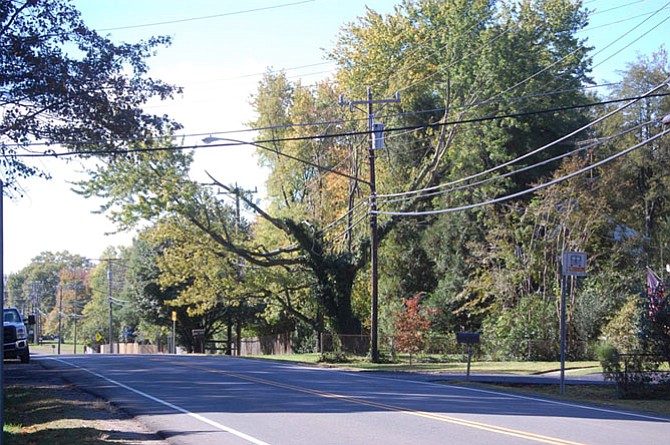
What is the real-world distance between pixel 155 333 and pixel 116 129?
5880 centimetres

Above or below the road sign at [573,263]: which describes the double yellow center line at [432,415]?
below

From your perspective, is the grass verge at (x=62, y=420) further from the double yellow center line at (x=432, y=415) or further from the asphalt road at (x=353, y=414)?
the double yellow center line at (x=432, y=415)

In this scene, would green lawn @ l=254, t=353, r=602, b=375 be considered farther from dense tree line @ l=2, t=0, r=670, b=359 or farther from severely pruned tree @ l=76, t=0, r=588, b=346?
severely pruned tree @ l=76, t=0, r=588, b=346

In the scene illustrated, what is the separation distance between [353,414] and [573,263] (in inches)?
298

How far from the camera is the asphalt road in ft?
38.7

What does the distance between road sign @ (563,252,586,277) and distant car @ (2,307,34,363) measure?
70.2ft

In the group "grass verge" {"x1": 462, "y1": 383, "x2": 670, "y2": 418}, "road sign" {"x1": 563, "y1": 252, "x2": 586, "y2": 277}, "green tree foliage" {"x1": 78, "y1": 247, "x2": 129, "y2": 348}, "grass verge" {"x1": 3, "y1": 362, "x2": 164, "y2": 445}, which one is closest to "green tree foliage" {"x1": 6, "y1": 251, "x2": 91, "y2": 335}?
"green tree foliage" {"x1": 78, "y1": 247, "x2": 129, "y2": 348}

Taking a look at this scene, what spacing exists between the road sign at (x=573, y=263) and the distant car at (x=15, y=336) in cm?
2138

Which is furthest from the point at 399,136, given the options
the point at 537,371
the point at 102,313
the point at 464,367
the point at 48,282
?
the point at 48,282

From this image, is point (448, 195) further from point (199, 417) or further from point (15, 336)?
point (199, 417)

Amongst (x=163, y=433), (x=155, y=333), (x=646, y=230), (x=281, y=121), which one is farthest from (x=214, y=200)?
(x=155, y=333)

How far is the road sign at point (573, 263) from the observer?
19094 mm

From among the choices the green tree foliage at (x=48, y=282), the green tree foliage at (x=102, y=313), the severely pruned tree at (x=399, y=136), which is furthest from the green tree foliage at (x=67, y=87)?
the green tree foliage at (x=48, y=282)

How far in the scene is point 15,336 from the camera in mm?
31625
